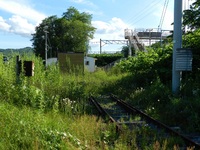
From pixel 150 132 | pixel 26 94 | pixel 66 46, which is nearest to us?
pixel 150 132

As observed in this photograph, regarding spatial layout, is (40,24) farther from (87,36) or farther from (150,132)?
(150,132)

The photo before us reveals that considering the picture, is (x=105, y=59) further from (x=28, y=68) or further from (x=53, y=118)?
(x=53, y=118)

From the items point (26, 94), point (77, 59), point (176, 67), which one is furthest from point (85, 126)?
point (77, 59)

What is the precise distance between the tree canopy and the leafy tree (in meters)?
72.3

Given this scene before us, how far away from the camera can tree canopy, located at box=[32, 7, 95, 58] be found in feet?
287

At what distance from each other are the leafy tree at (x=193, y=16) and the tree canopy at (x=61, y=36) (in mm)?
72302

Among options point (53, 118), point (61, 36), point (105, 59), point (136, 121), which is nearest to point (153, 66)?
point (136, 121)

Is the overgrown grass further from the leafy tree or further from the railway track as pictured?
the leafy tree

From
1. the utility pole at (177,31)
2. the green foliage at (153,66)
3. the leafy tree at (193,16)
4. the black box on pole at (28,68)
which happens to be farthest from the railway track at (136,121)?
the leafy tree at (193,16)

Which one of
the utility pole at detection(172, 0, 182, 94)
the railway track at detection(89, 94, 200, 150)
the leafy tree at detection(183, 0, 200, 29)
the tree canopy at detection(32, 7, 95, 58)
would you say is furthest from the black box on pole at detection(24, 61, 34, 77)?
the tree canopy at detection(32, 7, 95, 58)

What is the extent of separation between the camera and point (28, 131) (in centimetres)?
551

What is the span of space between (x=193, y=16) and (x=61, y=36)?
253 ft

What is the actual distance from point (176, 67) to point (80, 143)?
8.60 metres

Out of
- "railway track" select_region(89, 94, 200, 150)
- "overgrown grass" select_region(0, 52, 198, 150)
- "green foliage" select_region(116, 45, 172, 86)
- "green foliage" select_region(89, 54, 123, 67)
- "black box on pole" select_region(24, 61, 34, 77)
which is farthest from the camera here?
"green foliage" select_region(89, 54, 123, 67)
